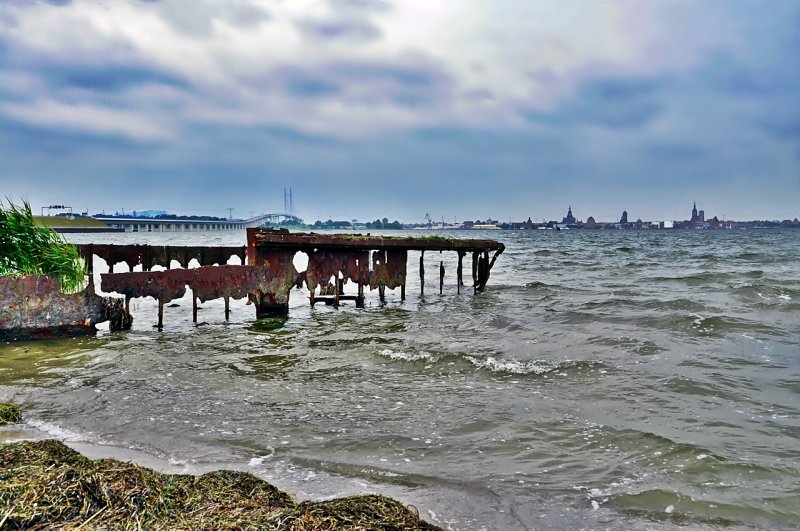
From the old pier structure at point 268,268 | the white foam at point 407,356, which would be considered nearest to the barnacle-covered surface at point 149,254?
the old pier structure at point 268,268

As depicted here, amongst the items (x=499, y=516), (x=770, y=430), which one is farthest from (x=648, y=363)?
(x=499, y=516)

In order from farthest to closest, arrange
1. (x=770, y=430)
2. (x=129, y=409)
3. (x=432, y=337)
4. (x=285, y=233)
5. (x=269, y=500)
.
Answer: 1. (x=285, y=233)
2. (x=432, y=337)
3. (x=129, y=409)
4. (x=770, y=430)
5. (x=269, y=500)

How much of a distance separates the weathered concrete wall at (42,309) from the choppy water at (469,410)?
0.42 meters

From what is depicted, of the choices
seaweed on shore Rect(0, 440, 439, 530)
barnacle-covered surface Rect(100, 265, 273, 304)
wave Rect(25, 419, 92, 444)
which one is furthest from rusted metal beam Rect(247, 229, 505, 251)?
seaweed on shore Rect(0, 440, 439, 530)

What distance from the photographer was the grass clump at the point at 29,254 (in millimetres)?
10438

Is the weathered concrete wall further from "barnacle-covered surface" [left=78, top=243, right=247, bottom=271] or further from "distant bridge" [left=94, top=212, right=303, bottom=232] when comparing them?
"distant bridge" [left=94, top=212, right=303, bottom=232]

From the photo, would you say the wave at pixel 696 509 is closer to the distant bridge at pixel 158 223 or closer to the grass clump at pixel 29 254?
the grass clump at pixel 29 254

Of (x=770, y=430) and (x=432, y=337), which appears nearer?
(x=770, y=430)

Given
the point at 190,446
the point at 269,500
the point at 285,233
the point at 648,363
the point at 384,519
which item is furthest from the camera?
the point at 285,233

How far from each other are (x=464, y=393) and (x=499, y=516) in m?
3.18

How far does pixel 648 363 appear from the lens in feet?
29.8

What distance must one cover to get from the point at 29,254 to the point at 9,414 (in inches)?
233

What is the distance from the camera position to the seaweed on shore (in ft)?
11.0

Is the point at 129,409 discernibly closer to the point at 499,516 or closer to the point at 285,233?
the point at 499,516
